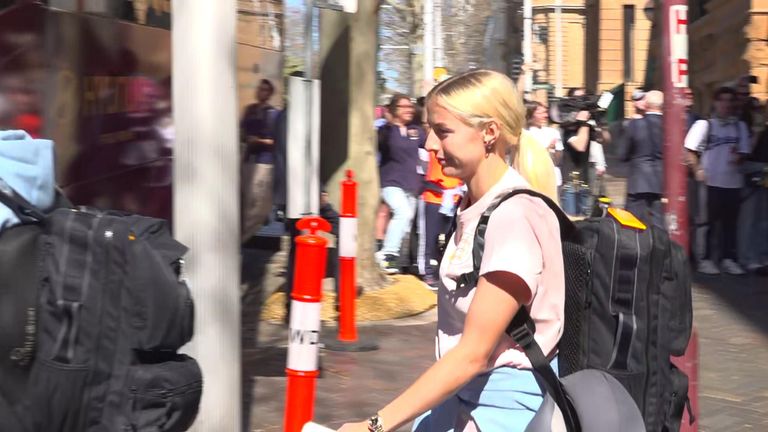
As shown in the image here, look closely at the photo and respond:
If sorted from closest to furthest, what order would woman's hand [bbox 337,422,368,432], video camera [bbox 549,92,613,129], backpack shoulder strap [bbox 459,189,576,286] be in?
1. woman's hand [bbox 337,422,368,432]
2. backpack shoulder strap [bbox 459,189,576,286]
3. video camera [bbox 549,92,613,129]

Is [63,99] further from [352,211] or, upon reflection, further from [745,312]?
[745,312]

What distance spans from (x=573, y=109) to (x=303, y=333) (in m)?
13.9

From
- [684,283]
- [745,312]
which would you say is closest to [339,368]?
[745,312]

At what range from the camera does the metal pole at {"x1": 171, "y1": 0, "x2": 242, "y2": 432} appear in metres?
5.06

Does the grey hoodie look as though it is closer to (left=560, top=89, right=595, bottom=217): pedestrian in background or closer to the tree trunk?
the tree trunk

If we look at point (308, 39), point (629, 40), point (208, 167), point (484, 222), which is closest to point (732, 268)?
point (308, 39)

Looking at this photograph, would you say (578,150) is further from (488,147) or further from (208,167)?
(488,147)

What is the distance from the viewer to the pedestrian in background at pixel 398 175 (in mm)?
12703

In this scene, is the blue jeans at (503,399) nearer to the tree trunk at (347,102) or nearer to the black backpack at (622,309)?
the black backpack at (622,309)

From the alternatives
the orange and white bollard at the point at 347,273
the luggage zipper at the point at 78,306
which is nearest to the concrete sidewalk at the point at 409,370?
the orange and white bollard at the point at 347,273

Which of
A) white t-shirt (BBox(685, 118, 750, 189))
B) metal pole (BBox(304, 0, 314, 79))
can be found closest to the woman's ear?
metal pole (BBox(304, 0, 314, 79))

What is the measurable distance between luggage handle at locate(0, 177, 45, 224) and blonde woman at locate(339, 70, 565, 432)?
2.79ft

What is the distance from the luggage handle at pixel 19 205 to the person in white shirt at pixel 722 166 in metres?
10.6

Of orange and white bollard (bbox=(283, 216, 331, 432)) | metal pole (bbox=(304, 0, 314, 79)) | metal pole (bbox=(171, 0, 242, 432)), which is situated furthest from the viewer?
metal pole (bbox=(304, 0, 314, 79))
